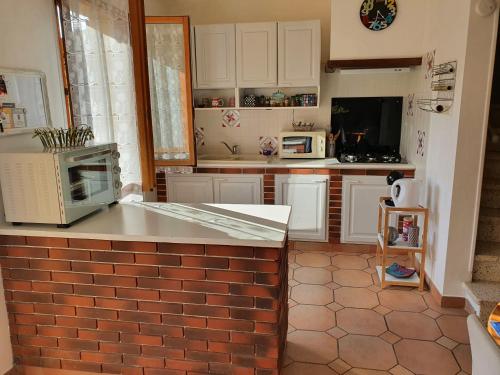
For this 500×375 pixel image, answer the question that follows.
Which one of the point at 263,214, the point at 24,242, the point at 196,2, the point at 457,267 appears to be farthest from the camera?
the point at 196,2

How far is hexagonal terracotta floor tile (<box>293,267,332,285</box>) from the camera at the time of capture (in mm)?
3293

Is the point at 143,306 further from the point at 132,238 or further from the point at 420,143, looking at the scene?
the point at 420,143

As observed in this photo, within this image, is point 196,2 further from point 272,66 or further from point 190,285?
point 190,285

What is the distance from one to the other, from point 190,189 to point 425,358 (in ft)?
8.39

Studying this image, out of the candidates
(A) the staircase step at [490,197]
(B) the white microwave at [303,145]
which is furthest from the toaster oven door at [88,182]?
(A) the staircase step at [490,197]

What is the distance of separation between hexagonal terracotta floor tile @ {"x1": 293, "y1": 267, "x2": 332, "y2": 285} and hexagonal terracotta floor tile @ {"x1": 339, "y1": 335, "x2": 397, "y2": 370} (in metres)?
0.79

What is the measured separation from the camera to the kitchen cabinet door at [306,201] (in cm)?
380

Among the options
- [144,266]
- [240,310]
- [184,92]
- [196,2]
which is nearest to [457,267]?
[240,310]

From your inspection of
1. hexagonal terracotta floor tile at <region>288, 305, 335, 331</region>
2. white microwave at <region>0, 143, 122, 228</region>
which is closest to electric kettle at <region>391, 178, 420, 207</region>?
hexagonal terracotta floor tile at <region>288, 305, 335, 331</region>

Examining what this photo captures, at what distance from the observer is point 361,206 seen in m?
3.74

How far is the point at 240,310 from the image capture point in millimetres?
1803

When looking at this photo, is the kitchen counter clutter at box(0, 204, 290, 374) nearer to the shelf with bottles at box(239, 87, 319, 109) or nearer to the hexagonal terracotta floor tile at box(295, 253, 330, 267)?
the hexagonal terracotta floor tile at box(295, 253, 330, 267)

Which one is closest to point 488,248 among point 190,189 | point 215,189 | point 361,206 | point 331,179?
point 361,206

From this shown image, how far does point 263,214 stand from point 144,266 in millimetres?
662
